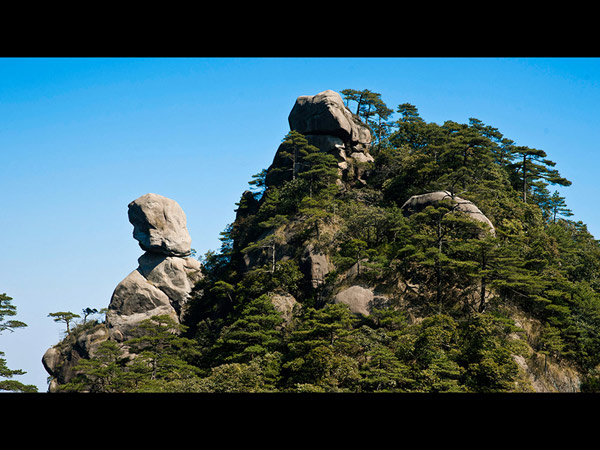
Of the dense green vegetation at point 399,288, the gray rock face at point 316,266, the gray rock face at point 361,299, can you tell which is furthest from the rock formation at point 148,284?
the gray rock face at point 361,299

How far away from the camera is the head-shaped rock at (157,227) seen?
31.1m

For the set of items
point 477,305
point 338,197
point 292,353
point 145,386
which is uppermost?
point 338,197

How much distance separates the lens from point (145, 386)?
15.1 m

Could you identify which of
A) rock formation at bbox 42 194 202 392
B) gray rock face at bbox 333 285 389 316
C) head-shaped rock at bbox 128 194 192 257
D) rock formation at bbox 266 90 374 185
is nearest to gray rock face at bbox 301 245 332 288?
gray rock face at bbox 333 285 389 316

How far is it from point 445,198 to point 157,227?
2053 centimetres

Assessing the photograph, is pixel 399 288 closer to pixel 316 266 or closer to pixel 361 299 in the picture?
pixel 361 299

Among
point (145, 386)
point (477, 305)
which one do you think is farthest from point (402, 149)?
point (145, 386)
